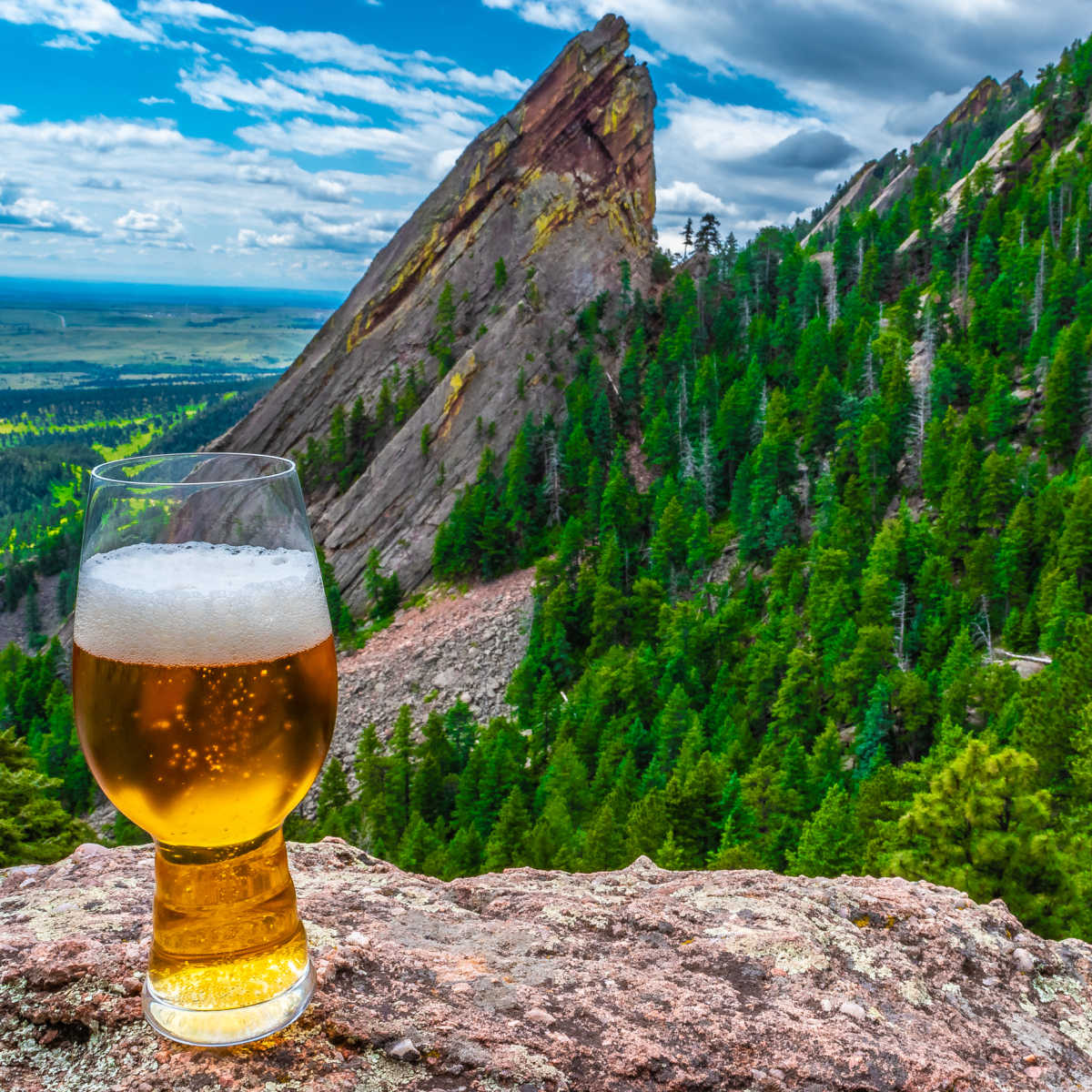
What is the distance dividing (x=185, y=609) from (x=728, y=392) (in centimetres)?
6716

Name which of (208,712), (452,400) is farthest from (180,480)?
(452,400)

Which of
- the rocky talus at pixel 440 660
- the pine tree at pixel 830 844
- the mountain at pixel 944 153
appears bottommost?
the rocky talus at pixel 440 660

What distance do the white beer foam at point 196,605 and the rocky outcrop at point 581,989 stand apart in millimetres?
1068

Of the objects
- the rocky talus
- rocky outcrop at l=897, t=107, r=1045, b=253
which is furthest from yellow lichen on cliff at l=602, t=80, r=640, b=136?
the rocky talus

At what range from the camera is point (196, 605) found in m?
2.14

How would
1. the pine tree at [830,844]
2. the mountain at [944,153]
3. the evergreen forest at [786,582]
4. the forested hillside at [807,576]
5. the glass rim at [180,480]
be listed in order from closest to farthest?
the glass rim at [180,480] < the pine tree at [830,844] < the evergreen forest at [786,582] < the forested hillside at [807,576] < the mountain at [944,153]

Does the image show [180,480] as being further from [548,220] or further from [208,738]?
[548,220]

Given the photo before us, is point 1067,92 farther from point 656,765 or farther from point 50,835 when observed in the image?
point 50,835

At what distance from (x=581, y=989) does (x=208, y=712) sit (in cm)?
161

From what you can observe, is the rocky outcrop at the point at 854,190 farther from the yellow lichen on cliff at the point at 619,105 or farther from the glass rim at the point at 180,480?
the glass rim at the point at 180,480

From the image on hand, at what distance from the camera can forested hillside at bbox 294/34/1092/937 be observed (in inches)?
1058

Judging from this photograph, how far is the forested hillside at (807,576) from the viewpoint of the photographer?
26.9 metres

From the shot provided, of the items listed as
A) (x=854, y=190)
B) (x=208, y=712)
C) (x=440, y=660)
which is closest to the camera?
(x=208, y=712)

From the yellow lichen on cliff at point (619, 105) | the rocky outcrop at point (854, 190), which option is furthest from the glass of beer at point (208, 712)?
the rocky outcrop at point (854, 190)
